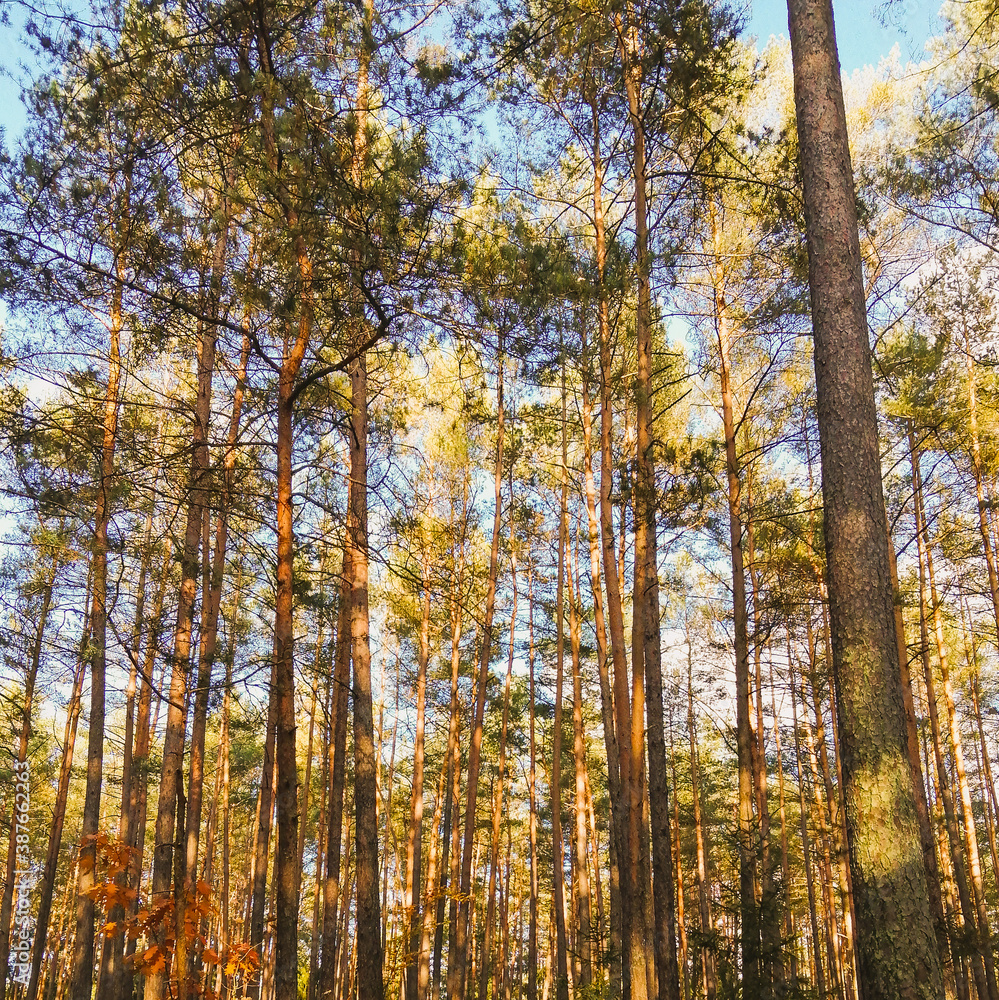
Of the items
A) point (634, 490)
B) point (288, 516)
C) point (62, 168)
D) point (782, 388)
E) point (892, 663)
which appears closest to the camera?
point (892, 663)

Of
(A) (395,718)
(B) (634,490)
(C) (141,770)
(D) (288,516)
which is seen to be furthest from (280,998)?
(A) (395,718)

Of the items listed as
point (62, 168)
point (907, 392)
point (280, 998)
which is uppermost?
point (907, 392)

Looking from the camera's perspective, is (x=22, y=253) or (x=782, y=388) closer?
(x=22, y=253)

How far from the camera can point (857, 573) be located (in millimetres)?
3535

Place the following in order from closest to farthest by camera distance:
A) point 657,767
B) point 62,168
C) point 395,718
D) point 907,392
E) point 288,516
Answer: point 62,168, point 288,516, point 657,767, point 907,392, point 395,718

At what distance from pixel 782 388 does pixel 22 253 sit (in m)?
10.2

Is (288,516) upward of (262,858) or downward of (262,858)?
upward

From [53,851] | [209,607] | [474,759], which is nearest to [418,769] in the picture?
[474,759]

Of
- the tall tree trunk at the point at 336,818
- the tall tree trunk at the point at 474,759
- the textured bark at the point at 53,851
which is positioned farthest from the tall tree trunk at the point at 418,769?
the textured bark at the point at 53,851

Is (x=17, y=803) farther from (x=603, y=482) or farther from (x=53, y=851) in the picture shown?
(x=603, y=482)

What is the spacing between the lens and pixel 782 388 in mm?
11703

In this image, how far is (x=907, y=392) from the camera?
10.7m

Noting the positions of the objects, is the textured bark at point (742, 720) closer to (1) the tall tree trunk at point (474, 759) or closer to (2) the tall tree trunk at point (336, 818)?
(1) the tall tree trunk at point (474, 759)

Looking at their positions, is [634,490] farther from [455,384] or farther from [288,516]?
[455,384]
